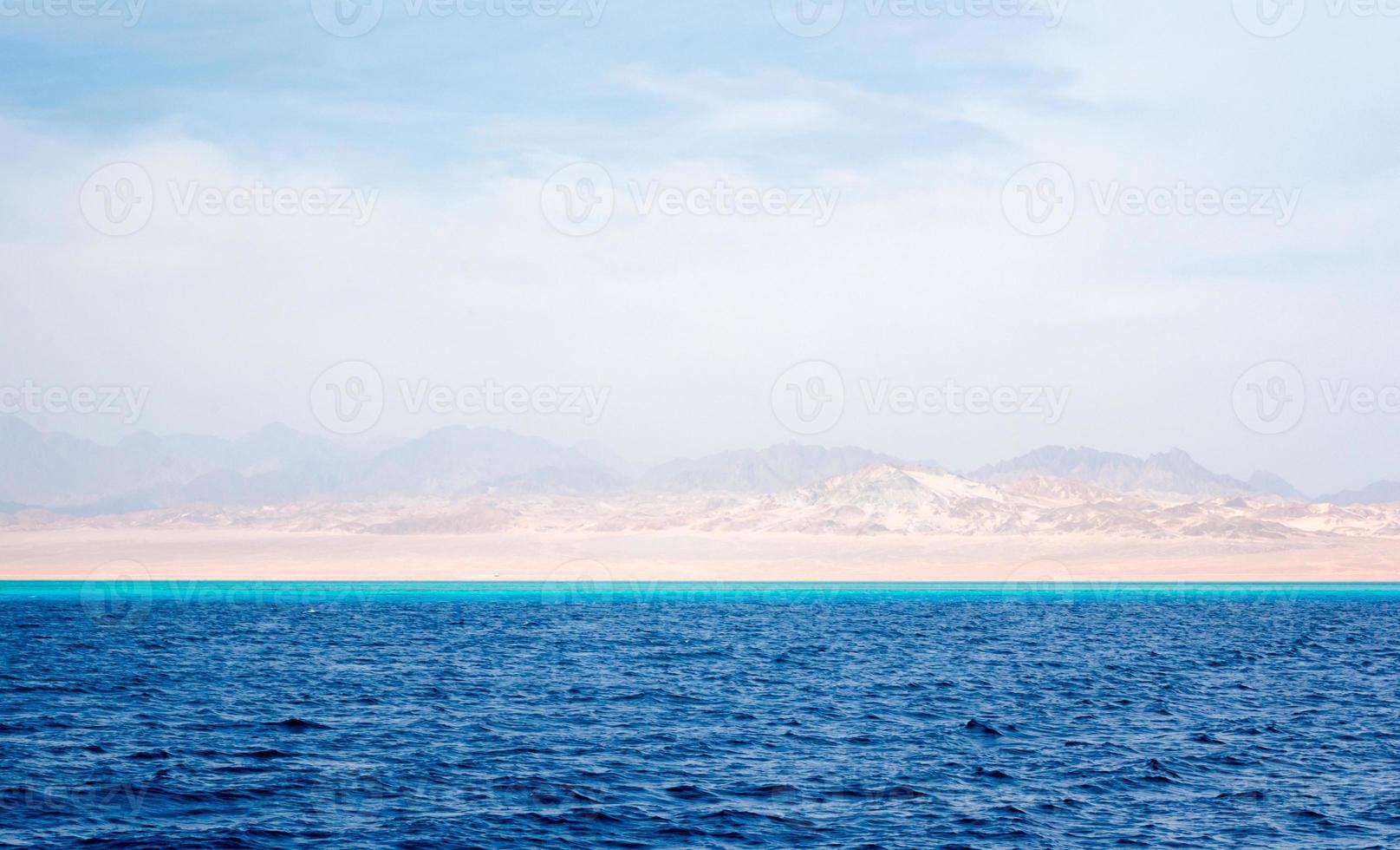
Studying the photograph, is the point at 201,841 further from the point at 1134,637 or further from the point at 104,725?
the point at 1134,637

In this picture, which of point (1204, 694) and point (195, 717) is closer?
point (195, 717)

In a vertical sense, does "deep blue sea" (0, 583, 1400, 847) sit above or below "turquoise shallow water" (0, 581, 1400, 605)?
above

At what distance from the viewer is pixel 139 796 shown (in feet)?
88.6

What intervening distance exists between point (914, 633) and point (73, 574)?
536 ft

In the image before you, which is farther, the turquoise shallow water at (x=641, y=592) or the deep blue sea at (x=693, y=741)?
the turquoise shallow water at (x=641, y=592)

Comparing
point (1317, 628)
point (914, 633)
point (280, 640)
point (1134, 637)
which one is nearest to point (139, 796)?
point (280, 640)

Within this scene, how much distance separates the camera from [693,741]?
34.9 metres

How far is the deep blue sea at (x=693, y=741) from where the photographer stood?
83.0 ft

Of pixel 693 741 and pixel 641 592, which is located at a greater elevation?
pixel 693 741

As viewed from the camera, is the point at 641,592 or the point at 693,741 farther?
the point at 641,592

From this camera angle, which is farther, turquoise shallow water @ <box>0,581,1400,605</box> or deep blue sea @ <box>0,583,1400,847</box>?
turquoise shallow water @ <box>0,581,1400,605</box>

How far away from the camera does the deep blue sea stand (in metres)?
25.3

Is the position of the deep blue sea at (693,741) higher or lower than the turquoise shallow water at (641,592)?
higher

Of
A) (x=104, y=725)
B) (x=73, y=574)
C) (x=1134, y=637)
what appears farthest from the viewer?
(x=73, y=574)
